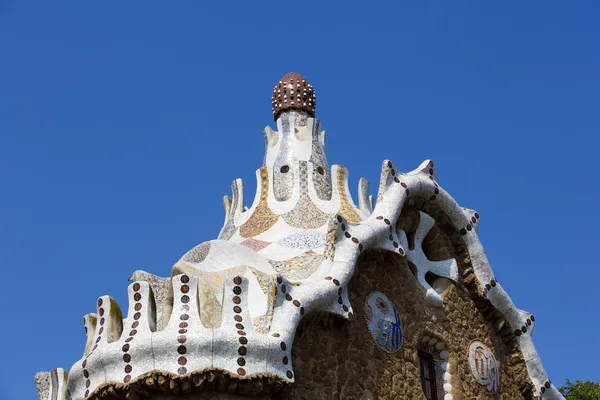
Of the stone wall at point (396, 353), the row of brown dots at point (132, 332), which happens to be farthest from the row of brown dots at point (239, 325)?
the row of brown dots at point (132, 332)

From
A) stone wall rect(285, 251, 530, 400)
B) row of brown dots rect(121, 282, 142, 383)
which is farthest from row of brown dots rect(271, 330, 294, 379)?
row of brown dots rect(121, 282, 142, 383)

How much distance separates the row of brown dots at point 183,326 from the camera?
7934 millimetres

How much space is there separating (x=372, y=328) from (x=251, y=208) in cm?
253

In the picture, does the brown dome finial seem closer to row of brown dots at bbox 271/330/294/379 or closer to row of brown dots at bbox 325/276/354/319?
row of brown dots at bbox 325/276/354/319

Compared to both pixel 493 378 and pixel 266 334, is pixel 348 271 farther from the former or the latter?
pixel 493 378

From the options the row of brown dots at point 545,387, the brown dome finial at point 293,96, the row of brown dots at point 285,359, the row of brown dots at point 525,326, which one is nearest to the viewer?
the row of brown dots at point 285,359

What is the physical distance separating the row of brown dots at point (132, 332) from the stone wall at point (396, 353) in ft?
4.41

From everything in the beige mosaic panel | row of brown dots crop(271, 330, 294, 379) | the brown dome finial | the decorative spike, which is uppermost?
the brown dome finial

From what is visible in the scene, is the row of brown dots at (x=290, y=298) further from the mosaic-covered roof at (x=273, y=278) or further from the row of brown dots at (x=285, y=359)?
the row of brown dots at (x=285, y=359)

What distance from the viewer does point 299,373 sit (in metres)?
8.66

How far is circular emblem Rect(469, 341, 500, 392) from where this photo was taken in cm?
1062

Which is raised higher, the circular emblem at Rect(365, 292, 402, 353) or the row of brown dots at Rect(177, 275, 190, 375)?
the circular emblem at Rect(365, 292, 402, 353)

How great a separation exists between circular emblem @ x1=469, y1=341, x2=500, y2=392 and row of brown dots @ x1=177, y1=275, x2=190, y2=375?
3.61 meters

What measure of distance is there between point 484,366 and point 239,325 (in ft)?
11.7
